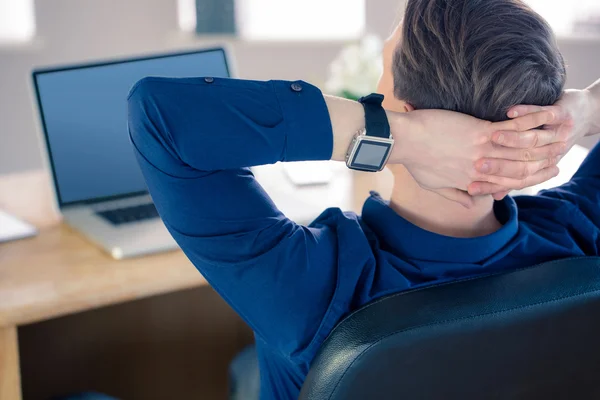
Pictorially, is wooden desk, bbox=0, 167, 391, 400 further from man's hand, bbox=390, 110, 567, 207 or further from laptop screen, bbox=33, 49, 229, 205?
man's hand, bbox=390, 110, 567, 207

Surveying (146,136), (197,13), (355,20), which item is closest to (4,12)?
(197,13)

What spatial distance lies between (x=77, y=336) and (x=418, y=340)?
123cm

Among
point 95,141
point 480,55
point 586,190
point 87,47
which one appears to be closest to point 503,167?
point 480,55

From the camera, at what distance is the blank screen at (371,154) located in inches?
33.2

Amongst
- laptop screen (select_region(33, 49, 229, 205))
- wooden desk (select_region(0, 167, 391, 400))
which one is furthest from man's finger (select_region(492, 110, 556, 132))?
laptop screen (select_region(33, 49, 229, 205))

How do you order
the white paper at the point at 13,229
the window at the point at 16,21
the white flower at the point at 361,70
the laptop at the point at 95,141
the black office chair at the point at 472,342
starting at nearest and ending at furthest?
the black office chair at the point at 472,342
the white paper at the point at 13,229
the laptop at the point at 95,141
the white flower at the point at 361,70
the window at the point at 16,21

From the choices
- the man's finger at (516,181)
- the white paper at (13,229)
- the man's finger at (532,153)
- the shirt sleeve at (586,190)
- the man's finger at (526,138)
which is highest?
the man's finger at (526,138)

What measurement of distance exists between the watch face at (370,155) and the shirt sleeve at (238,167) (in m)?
0.03

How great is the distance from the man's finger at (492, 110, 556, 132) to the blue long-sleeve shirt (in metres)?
0.18

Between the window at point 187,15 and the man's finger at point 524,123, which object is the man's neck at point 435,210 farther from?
the window at point 187,15

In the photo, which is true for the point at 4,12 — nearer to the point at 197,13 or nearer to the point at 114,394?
the point at 197,13

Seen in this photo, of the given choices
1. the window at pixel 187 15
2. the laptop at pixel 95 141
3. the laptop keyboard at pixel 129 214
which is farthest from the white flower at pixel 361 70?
the window at pixel 187 15

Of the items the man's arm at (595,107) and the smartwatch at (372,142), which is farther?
the man's arm at (595,107)

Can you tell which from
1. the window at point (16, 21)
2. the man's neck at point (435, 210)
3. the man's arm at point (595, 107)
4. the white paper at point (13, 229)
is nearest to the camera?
the man's neck at point (435, 210)
